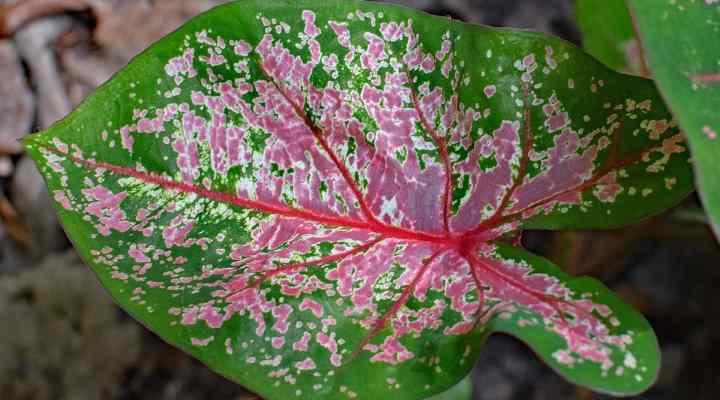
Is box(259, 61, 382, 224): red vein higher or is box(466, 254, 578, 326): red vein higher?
box(259, 61, 382, 224): red vein

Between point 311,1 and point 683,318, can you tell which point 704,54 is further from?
point 683,318

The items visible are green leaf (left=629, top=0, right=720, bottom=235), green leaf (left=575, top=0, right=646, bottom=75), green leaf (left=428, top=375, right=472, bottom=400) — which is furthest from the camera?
green leaf (left=575, top=0, right=646, bottom=75)

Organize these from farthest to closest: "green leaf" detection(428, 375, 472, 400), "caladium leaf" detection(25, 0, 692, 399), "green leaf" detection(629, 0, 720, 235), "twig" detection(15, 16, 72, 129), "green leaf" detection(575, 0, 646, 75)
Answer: "twig" detection(15, 16, 72, 129)
"green leaf" detection(575, 0, 646, 75)
"green leaf" detection(428, 375, 472, 400)
"caladium leaf" detection(25, 0, 692, 399)
"green leaf" detection(629, 0, 720, 235)

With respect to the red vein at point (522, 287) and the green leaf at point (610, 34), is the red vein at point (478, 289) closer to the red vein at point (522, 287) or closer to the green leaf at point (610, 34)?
the red vein at point (522, 287)

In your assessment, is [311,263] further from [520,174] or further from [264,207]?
[520,174]

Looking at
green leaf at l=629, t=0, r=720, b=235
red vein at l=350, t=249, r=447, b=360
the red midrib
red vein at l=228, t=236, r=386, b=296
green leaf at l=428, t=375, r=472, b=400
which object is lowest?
green leaf at l=428, t=375, r=472, b=400

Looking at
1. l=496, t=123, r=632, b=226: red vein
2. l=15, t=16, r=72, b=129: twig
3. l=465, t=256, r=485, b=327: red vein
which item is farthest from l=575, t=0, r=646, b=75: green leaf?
l=15, t=16, r=72, b=129: twig

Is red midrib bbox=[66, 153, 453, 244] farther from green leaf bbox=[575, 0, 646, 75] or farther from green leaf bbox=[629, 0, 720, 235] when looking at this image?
green leaf bbox=[575, 0, 646, 75]
